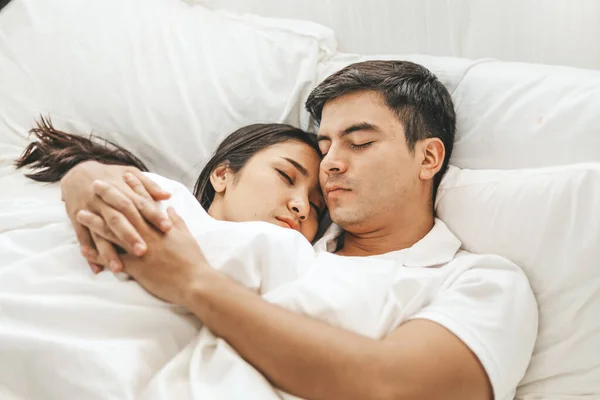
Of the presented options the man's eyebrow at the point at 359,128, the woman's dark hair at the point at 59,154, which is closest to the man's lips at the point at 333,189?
the man's eyebrow at the point at 359,128

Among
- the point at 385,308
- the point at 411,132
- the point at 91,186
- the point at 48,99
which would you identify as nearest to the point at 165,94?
the point at 48,99

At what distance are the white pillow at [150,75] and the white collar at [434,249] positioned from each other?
1.56ft

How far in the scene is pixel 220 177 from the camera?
4.64ft

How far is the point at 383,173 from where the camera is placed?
125 cm

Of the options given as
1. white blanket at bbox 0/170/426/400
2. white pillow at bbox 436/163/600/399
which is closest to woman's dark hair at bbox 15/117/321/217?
white blanket at bbox 0/170/426/400

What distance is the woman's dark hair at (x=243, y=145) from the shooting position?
141cm

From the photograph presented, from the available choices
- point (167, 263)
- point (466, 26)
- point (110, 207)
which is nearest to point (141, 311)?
point (167, 263)

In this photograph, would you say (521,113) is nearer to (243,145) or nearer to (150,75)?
(243,145)

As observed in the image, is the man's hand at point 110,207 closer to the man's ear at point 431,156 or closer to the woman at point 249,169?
the woman at point 249,169

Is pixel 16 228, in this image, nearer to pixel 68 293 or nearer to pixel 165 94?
pixel 68 293

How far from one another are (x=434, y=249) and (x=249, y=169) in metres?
0.42

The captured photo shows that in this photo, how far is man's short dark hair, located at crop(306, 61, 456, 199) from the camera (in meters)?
1.32

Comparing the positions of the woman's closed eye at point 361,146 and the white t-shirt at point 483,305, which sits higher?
the woman's closed eye at point 361,146

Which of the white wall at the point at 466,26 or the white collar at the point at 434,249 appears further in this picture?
the white wall at the point at 466,26
